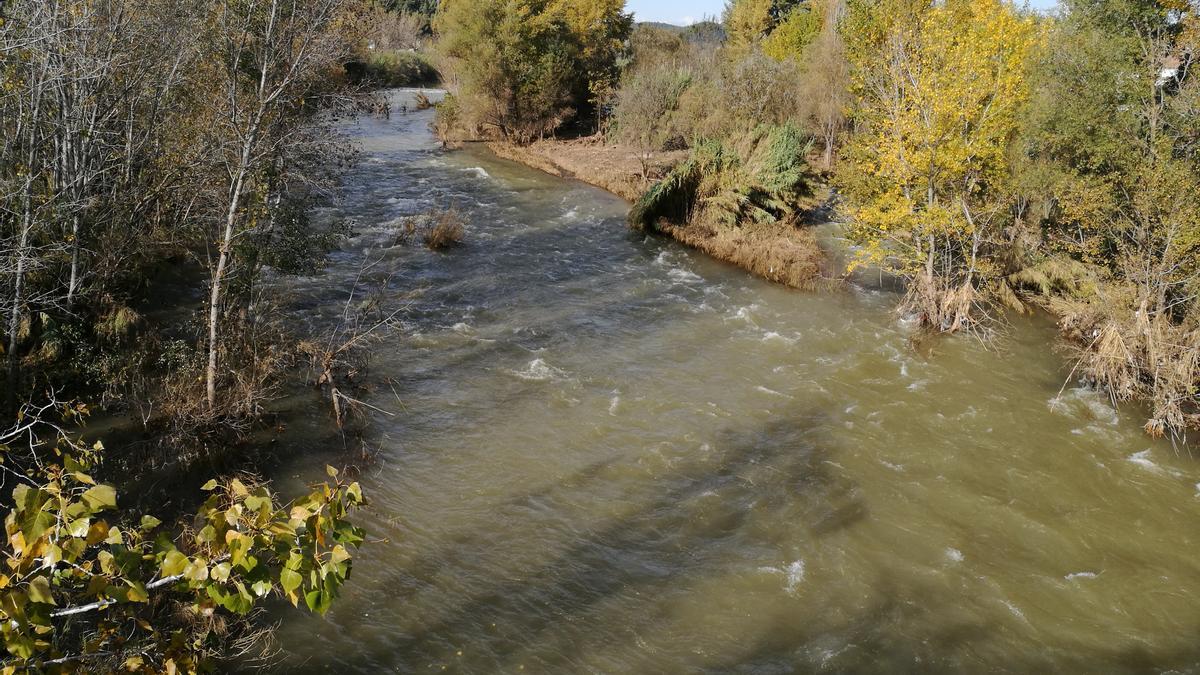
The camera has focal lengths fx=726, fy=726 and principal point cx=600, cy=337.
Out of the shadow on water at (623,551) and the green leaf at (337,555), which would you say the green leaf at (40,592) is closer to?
the green leaf at (337,555)

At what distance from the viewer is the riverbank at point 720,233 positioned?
23.2 meters

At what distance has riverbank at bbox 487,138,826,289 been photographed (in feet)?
76.3

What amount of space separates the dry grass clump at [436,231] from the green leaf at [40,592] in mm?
21030

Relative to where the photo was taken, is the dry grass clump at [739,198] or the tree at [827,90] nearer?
the dry grass clump at [739,198]

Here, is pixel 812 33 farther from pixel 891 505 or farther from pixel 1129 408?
pixel 891 505

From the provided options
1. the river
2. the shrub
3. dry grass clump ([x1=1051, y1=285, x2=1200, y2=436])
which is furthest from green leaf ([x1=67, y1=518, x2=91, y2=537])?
the shrub

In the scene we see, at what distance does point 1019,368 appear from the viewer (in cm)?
1769

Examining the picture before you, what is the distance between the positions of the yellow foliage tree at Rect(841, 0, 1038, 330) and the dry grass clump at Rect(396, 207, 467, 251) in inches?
495

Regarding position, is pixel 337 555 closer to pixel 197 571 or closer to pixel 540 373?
pixel 197 571

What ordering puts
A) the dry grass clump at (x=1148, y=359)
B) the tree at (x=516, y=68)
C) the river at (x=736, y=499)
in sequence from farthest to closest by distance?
the tree at (x=516, y=68)
the dry grass clump at (x=1148, y=359)
the river at (x=736, y=499)

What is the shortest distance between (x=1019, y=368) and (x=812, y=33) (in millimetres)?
35611

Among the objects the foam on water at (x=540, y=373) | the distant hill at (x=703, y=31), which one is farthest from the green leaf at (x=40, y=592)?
the distant hill at (x=703, y=31)

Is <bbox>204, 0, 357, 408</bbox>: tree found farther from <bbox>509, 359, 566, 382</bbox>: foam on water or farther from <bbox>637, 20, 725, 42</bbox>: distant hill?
<bbox>637, 20, 725, 42</bbox>: distant hill

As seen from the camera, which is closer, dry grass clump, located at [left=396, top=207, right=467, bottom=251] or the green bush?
dry grass clump, located at [left=396, top=207, right=467, bottom=251]
